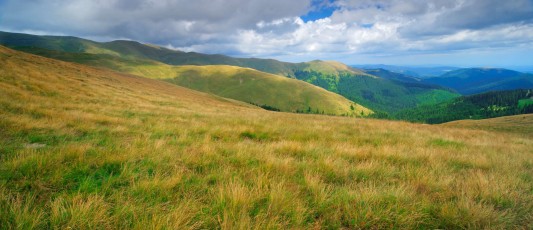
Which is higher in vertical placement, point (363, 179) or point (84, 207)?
point (84, 207)

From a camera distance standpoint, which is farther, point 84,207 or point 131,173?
point 131,173

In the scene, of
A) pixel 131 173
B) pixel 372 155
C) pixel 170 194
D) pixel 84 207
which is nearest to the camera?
pixel 84 207

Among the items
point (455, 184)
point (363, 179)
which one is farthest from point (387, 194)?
point (455, 184)

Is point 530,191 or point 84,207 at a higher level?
point 84,207

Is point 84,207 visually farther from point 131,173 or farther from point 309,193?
point 309,193

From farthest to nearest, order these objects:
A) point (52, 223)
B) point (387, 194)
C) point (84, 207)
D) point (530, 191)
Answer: point (530, 191)
point (387, 194)
point (84, 207)
point (52, 223)

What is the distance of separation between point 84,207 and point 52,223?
0.89 feet

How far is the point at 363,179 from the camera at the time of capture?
452 centimetres

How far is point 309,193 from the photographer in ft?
12.0

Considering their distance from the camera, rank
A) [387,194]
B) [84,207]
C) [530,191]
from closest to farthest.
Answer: [84,207], [387,194], [530,191]

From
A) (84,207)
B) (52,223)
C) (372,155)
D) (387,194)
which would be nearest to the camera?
(52,223)

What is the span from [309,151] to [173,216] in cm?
448

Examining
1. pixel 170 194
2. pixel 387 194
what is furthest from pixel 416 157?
pixel 170 194

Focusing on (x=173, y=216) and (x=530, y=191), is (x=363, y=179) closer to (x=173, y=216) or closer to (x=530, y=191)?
(x=530, y=191)
